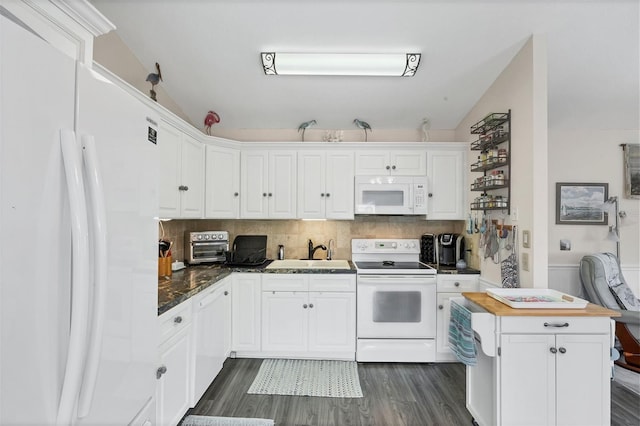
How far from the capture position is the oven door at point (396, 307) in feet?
9.41

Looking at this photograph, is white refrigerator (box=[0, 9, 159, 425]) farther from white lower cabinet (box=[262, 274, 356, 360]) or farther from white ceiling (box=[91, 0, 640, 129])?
white lower cabinet (box=[262, 274, 356, 360])

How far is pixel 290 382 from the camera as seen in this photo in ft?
8.30

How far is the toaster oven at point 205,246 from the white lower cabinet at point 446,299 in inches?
90.2

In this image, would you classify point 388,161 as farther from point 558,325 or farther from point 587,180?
point 587,180

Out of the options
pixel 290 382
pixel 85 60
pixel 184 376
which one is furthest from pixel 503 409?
pixel 85 60

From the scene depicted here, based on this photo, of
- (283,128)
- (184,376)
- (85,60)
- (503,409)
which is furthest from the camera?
(283,128)

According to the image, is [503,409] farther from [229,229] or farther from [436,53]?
[229,229]

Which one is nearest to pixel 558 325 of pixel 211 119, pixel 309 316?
pixel 309 316

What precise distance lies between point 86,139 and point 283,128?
2.88m

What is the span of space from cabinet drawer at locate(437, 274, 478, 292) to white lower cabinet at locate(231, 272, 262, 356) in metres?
1.81

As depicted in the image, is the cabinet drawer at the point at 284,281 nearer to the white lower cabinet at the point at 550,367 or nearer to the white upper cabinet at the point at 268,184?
the white upper cabinet at the point at 268,184

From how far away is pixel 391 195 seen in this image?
3.19 metres

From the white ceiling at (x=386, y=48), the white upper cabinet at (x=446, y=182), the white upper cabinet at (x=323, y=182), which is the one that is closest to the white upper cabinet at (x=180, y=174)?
the white ceiling at (x=386, y=48)

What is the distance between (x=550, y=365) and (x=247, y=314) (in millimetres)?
2397
